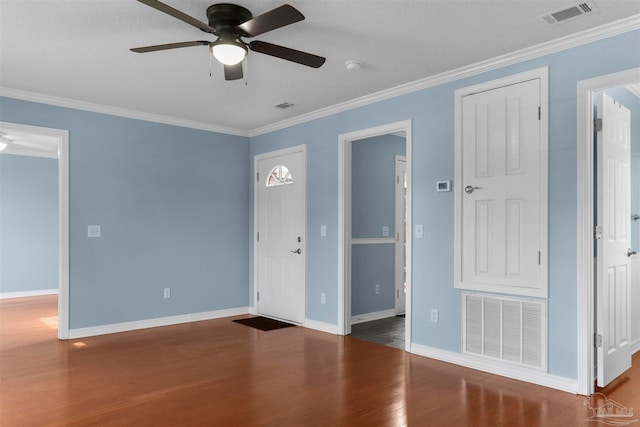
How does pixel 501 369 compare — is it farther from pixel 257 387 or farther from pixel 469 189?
pixel 257 387

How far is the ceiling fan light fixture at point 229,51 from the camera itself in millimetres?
2738

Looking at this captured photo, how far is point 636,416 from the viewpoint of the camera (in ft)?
9.29

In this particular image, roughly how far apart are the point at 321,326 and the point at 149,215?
246 centimetres

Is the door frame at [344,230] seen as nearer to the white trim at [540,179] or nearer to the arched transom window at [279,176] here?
the arched transom window at [279,176]

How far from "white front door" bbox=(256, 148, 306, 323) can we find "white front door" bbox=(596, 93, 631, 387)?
3162mm

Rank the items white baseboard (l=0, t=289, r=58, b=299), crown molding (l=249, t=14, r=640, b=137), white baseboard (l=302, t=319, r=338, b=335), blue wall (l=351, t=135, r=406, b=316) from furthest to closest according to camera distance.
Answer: white baseboard (l=0, t=289, r=58, b=299), blue wall (l=351, t=135, r=406, b=316), white baseboard (l=302, t=319, r=338, b=335), crown molding (l=249, t=14, r=640, b=137)

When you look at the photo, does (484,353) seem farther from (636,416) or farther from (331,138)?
(331,138)

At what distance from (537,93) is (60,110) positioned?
183 inches

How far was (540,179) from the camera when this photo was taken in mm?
3387

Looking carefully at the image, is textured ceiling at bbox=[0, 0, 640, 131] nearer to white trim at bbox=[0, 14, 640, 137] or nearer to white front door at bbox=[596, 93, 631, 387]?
white trim at bbox=[0, 14, 640, 137]

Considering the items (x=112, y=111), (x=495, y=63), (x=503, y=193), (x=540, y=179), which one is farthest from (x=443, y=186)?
(x=112, y=111)

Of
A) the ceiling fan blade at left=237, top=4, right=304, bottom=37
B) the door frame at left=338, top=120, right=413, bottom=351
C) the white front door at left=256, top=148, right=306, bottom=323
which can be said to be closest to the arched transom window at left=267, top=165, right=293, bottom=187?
the white front door at left=256, top=148, right=306, bottom=323

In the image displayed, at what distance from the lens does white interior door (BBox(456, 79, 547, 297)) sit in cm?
342

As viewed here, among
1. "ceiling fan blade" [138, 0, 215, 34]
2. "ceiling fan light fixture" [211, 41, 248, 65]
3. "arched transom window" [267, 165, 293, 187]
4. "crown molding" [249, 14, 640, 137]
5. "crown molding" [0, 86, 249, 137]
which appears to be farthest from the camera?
"arched transom window" [267, 165, 293, 187]
